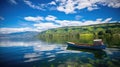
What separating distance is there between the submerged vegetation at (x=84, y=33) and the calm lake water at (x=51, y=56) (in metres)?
0.31

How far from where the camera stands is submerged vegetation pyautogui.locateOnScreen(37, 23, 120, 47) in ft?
18.2

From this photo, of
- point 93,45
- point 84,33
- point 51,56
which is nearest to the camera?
point 51,56

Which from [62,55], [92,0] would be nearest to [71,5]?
[92,0]

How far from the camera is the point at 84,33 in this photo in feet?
19.1

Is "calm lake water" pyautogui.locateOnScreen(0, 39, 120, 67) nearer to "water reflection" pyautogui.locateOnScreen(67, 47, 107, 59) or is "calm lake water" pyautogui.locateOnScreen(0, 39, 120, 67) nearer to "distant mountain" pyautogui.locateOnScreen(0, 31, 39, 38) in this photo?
"water reflection" pyautogui.locateOnScreen(67, 47, 107, 59)

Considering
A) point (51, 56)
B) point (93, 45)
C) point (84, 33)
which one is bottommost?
point (51, 56)

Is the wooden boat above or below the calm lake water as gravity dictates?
above

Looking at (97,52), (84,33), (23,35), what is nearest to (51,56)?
(23,35)

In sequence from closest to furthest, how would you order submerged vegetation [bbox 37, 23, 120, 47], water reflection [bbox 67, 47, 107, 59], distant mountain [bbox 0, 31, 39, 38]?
distant mountain [bbox 0, 31, 39, 38] → water reflection [bbox 67, 47, 107, 59] → submerged vegetation [bbox 37, 23, 120, 47]

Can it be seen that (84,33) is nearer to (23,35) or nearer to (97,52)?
(97,52)

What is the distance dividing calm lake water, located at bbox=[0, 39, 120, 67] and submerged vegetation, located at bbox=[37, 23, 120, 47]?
31 centimetres

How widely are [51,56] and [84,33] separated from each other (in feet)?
4.24

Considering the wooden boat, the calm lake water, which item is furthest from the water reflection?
the wooden boat

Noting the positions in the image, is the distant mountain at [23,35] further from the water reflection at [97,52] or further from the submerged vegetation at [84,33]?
the water reflection at [97,52]
